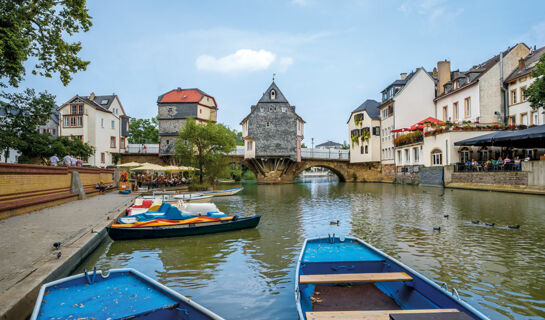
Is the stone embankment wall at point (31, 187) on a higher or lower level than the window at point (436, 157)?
lower

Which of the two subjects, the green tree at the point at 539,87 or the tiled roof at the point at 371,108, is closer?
the green tree at the point at 539,87

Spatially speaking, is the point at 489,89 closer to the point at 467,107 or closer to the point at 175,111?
the point at 467,107

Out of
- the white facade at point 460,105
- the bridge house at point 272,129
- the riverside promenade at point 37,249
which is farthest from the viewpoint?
the bridge house at point 272,129

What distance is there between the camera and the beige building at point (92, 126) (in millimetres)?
49312

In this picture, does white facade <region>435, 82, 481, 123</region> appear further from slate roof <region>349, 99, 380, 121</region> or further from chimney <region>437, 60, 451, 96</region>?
slate roof <region>349, 99, 380, 121</region>

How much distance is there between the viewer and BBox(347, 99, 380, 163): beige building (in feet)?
182

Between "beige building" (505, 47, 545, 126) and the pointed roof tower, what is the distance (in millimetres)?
27983

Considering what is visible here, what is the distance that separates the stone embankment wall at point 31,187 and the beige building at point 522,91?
124 feet

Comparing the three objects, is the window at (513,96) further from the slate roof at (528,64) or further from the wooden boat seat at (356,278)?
the wooden boat seat at (356,278)

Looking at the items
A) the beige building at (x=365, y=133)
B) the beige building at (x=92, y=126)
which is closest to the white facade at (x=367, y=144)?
the beige building at (x=365, y=133)

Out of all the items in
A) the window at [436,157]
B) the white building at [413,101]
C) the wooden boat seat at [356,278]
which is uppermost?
the white building at [413,101]

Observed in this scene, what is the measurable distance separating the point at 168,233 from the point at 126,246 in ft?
4.63

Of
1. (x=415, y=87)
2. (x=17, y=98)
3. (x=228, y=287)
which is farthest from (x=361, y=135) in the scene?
(x=228, y=287)

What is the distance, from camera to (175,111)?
55.8 m
